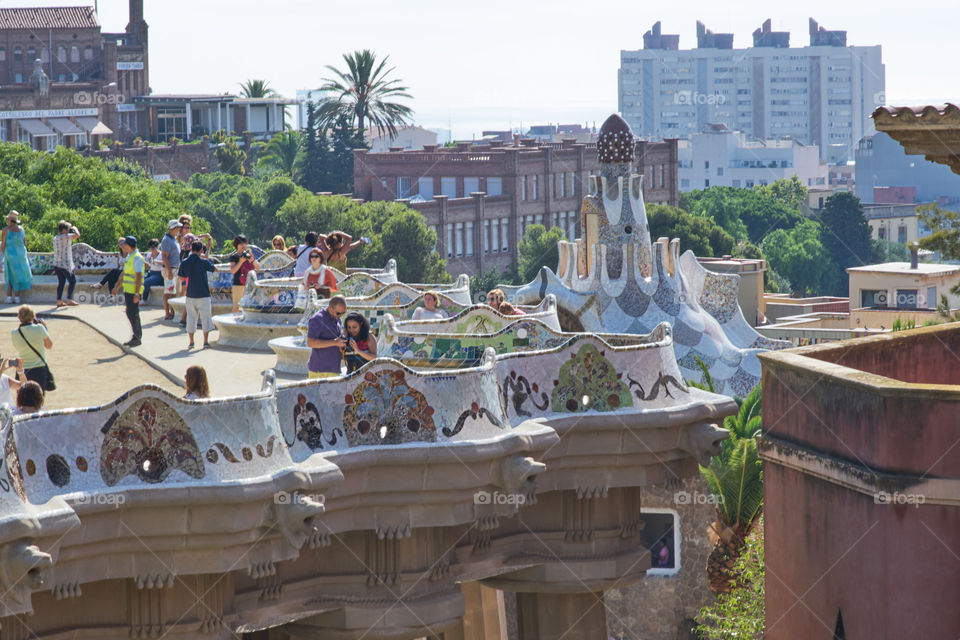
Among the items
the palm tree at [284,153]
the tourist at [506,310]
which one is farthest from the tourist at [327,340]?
the palm tree at [284,153]

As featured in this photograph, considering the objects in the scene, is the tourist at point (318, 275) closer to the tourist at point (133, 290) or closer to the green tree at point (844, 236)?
the tourist at point (133, 290)

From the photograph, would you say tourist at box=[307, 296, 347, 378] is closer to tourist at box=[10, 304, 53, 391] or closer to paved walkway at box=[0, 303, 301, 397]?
paved walkway at box=[0, 303, 301, 397]

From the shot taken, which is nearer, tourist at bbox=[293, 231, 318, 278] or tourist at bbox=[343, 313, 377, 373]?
tourist at bbox=[343, 313, 377, 373]

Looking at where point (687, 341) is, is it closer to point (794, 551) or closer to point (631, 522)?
point (631, 522)

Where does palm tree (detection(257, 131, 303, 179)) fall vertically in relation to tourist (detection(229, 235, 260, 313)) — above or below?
above

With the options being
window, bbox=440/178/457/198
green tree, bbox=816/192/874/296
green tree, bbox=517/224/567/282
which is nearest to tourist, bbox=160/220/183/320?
green tree, bbox=517/224/567/282

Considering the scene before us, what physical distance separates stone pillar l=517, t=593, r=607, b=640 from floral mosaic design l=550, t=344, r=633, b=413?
2.36 m

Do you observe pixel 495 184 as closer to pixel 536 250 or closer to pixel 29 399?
pixel 536 250

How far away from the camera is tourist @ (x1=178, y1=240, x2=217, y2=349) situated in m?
22.3

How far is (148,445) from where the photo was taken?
12.8m

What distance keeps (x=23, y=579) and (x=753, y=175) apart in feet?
569

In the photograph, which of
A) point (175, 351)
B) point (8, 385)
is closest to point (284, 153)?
point (175, 351)

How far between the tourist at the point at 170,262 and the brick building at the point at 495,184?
70323 mm

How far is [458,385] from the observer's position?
1514 centimetres
